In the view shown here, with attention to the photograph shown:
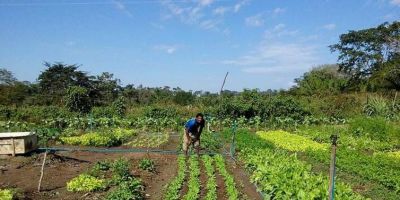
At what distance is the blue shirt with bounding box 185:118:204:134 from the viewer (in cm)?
1321

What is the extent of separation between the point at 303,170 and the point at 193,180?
2.42 meters

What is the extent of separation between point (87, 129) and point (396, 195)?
1615cm

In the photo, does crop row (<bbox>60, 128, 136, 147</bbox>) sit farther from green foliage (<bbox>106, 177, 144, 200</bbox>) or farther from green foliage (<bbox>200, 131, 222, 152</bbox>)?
green foliage (<bbox>106, 177, 144, 200</bbox>)

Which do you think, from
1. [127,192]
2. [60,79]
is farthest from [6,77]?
[127,192]

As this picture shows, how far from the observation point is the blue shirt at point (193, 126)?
13.2m

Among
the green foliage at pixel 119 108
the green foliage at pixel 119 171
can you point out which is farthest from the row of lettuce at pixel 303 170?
the green foliage at pixel 119 108

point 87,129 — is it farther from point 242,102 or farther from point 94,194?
point 94,194

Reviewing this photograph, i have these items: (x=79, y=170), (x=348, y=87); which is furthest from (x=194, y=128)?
(x=348, y=87)

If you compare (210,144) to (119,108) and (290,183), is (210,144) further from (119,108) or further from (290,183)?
(119,108)

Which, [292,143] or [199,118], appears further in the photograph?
[292,143]

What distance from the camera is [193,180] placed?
33.5 feet

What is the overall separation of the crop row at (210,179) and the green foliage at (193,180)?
22 centimetres

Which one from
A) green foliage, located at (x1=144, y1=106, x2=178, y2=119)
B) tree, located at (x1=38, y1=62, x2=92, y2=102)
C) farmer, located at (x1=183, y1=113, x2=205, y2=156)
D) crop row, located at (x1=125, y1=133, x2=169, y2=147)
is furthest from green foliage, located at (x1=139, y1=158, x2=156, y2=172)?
tree, located at (x1=38, y1=62, x2=92, y2=102)

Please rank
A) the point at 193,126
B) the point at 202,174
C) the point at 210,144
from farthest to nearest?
the point at 210,144 → the point at 193,126 → the point at 202,174
